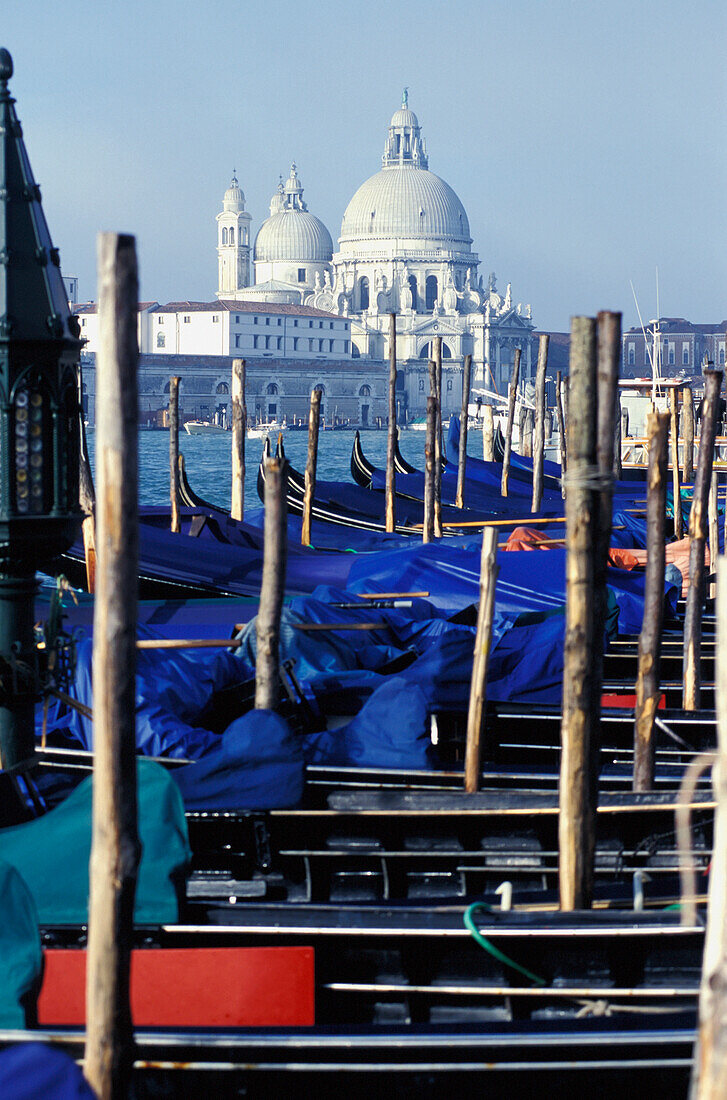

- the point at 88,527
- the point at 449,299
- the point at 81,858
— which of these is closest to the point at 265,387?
the point at 449,299

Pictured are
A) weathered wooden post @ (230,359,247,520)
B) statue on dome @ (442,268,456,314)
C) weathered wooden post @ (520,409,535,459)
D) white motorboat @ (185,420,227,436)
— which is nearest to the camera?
weathered wooden post @ (230,359,247,520)

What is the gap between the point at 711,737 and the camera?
3768 millimetres

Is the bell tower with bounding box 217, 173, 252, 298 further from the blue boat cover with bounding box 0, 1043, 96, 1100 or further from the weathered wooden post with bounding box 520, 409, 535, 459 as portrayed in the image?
the blue boat cover with bounding box 0, 1043, 96, 1100

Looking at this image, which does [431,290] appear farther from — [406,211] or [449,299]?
[406,211]

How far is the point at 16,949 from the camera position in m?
2.07

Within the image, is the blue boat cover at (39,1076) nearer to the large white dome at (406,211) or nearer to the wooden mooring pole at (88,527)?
the wooden mooring pole at (88,527)

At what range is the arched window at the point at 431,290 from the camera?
181 feet

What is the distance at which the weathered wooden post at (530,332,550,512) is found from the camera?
31.1ft

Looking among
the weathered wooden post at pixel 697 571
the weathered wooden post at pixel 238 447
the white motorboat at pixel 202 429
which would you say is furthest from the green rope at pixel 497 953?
the white motorboat at pixel 202 429

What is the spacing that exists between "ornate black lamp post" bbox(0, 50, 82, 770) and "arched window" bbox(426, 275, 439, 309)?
52.9 meters

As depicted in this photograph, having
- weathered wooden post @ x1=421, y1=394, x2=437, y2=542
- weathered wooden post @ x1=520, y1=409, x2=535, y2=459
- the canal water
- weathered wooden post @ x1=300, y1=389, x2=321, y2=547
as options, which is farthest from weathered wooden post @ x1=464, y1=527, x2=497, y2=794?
weathered wooden post @ x1=520, y1=409, x2=535, y2=459

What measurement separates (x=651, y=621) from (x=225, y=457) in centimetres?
2896

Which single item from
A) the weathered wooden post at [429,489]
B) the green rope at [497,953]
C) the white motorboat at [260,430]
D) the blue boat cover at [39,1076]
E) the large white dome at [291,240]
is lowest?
the green rope at [497,953]

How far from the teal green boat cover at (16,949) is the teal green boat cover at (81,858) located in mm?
327
